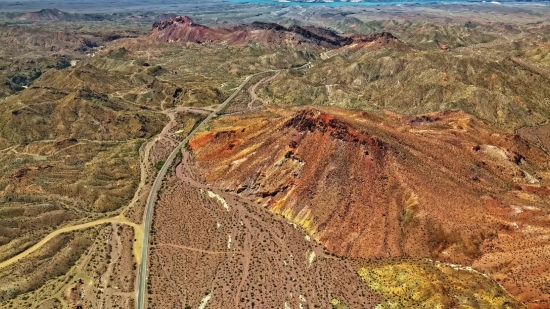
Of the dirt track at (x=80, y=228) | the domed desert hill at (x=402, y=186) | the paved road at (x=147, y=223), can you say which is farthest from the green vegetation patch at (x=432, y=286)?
the dirt track at (x=80, y=228)

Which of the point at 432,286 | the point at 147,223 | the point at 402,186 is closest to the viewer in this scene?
the point at 432,286

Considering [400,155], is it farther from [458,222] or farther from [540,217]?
[540,217]

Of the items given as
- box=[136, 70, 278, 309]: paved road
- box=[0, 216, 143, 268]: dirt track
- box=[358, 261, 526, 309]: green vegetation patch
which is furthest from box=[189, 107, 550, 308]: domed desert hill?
box=[0, 216, 143, 268]: dirt track

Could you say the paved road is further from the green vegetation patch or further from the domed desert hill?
the green vegetation patch

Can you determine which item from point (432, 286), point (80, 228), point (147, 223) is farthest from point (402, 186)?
point (80, 228)

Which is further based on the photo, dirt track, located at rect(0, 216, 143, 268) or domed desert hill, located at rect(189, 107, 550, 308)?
dirt track, located at rect(0, 216, 143, 268)

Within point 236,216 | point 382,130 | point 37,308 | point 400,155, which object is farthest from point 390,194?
point 37,308

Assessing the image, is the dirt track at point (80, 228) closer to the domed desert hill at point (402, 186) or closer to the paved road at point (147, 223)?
the paved road at point (147, 223)

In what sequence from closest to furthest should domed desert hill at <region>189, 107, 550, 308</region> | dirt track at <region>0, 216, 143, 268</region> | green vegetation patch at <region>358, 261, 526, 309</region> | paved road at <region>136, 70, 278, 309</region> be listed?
green vegetation patch at <region>358, 261, 526, 309</region>, paved road at <region>136, 70, 278, 309</region>, domed desert hill at <region>189, 107, 550, 308</region>, dirt track at <region>0, 216, 143, 268</region>

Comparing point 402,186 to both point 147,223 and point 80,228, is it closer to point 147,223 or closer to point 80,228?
point 147,223
